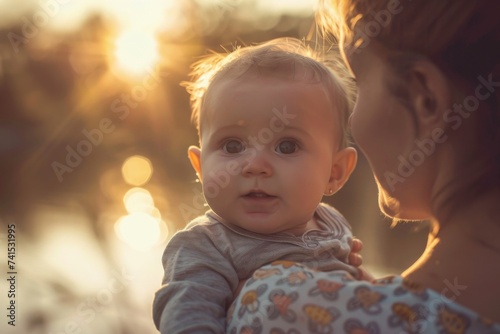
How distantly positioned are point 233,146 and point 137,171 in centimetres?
1162

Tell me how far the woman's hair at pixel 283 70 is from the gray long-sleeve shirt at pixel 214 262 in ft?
1.20

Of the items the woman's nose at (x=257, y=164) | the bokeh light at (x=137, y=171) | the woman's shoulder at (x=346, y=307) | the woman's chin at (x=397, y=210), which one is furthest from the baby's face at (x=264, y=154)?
the bokeh light at (x=137, y=171)

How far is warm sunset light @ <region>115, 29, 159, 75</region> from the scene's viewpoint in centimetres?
585

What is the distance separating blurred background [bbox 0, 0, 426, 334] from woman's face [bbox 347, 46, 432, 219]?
13.0ft

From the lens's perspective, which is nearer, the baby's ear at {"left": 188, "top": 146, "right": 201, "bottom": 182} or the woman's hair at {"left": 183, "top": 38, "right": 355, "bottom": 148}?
the woman's hair at {"left": 183, "top": 38, "right": 355, "bottom": 148}

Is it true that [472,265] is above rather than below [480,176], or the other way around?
below

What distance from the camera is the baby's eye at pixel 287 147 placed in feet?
6.87

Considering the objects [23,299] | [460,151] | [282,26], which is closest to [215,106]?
[460,151]

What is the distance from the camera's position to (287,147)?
6.91ft

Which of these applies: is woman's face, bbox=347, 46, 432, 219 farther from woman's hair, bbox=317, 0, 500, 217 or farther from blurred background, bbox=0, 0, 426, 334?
blurred background, bbox=0, 0, 426, 334

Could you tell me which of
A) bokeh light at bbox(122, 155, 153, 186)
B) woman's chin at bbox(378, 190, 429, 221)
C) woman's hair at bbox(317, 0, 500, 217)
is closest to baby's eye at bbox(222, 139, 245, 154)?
woman's chin at bbox(378, 190, 429, 221)

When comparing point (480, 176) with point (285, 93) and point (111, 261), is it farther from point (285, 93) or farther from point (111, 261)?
point (111, 261)

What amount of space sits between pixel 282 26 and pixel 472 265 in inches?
479

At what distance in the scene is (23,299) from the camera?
6.57 metres
